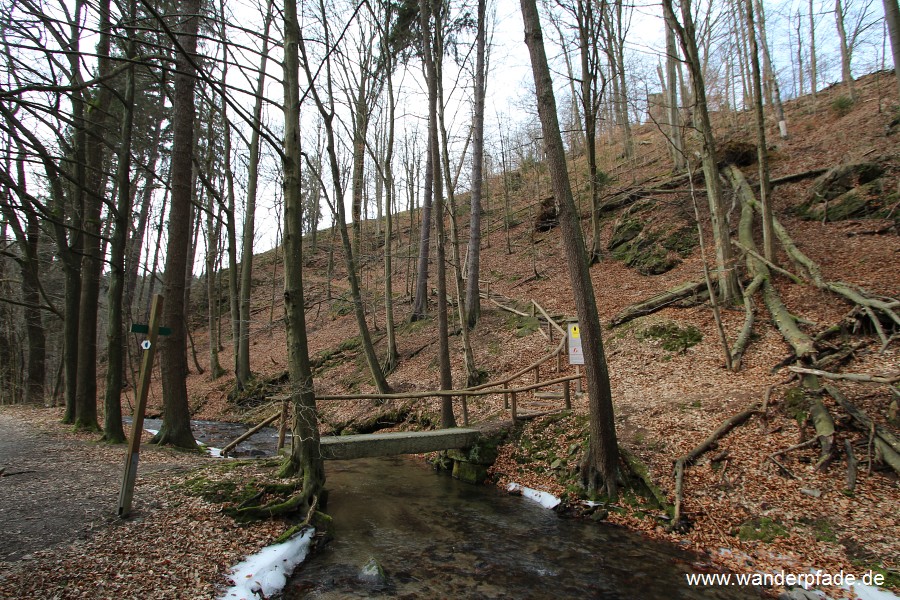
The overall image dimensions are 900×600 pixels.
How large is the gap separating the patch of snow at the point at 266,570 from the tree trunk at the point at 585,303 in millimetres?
4110

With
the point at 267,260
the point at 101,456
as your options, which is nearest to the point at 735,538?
the point at 101,456

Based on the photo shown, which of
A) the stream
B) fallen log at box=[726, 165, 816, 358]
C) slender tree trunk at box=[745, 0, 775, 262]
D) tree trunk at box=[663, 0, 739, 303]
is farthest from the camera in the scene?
slender tree trunk at box=[745, 0, 775, 262]

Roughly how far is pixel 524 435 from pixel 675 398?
2806mm

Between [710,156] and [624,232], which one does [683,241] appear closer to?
[624,232]

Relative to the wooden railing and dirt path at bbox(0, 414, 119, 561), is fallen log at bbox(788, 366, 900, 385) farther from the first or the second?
dirt path at bbox(0, 414, 119, 561)

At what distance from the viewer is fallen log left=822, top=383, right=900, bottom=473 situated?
17.2 feet

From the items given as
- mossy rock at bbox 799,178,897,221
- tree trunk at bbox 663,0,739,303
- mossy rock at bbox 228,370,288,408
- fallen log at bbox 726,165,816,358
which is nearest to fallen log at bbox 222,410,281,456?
mossy rock at bbox 228,370,288,408

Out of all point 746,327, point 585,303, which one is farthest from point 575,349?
point 746,327

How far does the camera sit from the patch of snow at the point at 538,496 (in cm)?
685

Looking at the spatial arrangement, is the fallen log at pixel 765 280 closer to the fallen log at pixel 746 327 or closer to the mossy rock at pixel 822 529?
the fallen log at pixel 746 327

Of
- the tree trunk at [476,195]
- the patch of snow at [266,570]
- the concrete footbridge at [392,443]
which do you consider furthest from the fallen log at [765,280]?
the patch of snow at [266,570]

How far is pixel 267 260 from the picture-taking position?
36.3 m

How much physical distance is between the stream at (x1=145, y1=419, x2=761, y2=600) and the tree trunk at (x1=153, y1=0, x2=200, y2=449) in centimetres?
333

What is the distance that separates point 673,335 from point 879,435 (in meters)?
4.82
